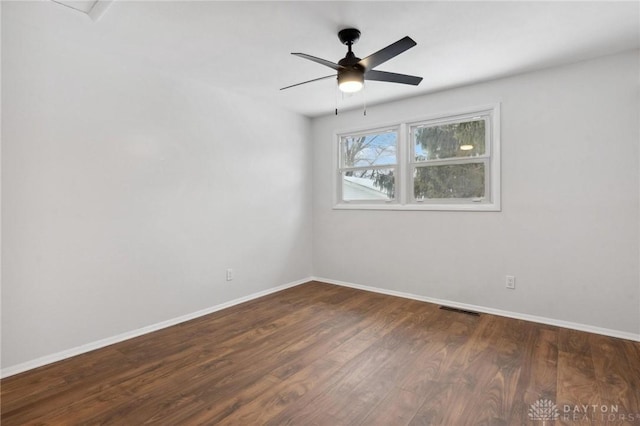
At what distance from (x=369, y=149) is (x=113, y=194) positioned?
3.13m

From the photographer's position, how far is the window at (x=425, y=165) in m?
3.48

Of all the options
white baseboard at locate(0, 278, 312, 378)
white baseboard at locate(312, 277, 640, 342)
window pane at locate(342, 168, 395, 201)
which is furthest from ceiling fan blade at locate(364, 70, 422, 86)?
white baseboard at locate(0, 278, 312, 378)

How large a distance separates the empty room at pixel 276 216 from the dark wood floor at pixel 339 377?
19 millimetres

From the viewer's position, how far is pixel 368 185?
4.45 meters

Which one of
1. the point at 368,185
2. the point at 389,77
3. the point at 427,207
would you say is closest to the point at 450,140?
the point at 427,207

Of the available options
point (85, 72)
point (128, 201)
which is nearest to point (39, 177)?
point (128, 201)

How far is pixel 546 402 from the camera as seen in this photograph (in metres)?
1.86

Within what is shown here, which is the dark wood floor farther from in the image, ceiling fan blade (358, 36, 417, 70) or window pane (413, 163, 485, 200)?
ceiling fan blade (358, 36, 417, 70)

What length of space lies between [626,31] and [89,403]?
4578 millimetres

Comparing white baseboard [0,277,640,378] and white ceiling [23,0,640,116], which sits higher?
white ceiling [23,0,640,116]

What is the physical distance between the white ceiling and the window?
675 mm

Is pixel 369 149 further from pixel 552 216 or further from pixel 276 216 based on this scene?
pixel 552 216

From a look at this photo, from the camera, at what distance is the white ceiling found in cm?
212

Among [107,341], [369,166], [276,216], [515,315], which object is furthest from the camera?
[369,166]
